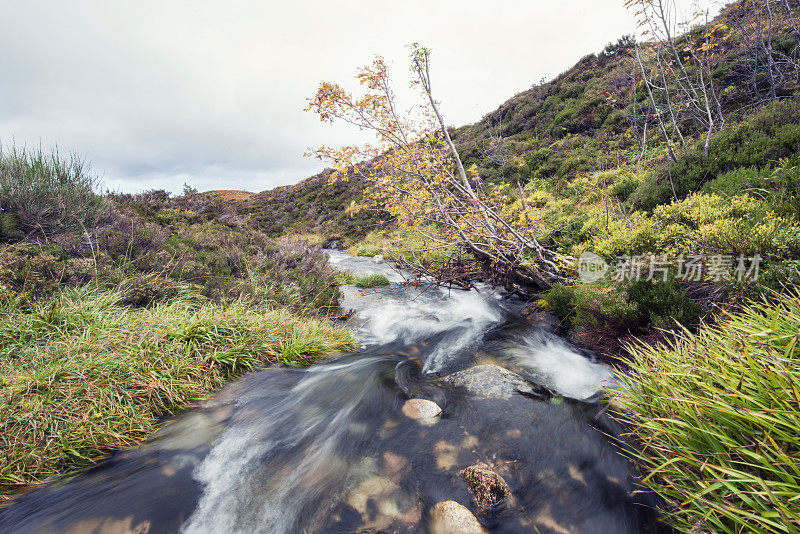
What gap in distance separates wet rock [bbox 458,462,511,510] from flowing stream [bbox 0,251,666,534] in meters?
0.05

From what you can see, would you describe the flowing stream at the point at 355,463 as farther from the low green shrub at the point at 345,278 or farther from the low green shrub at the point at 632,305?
the low green shrub at the point at 345,278

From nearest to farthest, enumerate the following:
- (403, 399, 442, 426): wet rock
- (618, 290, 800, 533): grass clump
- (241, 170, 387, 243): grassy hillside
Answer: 1. (618, 290, 800, 533): grass clump
2. (403, 399, 442, 426): wet rock
3. (241, 170, 387, 243): grassy hillside

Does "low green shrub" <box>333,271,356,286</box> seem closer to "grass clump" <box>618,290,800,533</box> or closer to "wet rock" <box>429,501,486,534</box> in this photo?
"wet rock" <box>429,501,486,534</box>

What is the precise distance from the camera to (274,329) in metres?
4.46

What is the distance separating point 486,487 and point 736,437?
1.42 meters

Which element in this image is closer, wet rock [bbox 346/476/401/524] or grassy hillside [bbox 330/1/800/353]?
wet rock [bbox 346/476/401/524]

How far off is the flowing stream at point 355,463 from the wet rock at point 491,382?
4 centimetres

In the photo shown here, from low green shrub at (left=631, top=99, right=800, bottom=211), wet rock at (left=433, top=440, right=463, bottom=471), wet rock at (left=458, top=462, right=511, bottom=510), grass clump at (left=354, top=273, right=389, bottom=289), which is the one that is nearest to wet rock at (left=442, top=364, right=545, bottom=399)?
wet rock at (left=433, top=440, right=463, bottom=471)

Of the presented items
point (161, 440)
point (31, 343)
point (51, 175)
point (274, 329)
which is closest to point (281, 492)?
point (161, 440)

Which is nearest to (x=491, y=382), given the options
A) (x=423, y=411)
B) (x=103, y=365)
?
(x=423, y=411)

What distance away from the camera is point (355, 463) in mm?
2441

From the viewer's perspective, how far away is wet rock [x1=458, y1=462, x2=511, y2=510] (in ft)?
6.75

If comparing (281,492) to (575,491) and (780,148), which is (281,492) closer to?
(575,491)

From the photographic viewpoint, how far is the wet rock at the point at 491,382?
3.29 m
